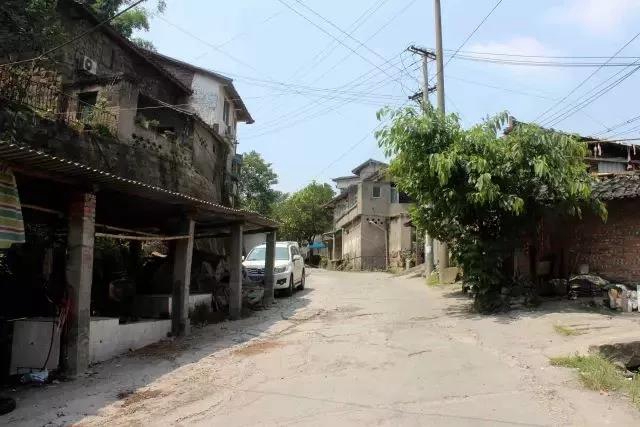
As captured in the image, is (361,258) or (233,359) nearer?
(233,359)

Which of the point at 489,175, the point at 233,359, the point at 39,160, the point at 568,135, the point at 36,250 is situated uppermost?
the point at 568,135

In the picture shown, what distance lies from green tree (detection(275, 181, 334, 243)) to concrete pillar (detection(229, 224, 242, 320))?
38.4m

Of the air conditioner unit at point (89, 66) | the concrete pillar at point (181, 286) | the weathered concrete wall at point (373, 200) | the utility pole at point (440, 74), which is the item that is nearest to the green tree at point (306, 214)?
the weathered concrete wall at point (373, 200)

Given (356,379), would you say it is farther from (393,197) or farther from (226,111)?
(393,197)

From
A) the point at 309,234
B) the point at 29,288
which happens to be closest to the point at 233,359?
the point at 29,288

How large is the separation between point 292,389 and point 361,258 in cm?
3272

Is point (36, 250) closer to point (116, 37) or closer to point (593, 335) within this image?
point (593, 335)

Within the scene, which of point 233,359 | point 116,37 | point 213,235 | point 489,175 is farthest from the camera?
point 116,37

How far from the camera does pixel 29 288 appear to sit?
8.80 m

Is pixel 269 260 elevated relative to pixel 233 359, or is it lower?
elevated

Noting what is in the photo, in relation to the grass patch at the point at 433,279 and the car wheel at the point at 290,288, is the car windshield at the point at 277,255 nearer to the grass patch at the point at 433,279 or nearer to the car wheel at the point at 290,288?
the car wheel at the point at 290,288

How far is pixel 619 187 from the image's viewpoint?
1209cm

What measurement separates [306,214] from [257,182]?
1016 centimetres

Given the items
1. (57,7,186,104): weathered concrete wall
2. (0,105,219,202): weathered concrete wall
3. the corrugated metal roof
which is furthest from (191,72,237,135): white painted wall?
the corrugated metal roof
